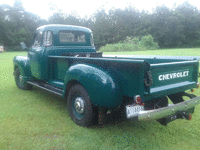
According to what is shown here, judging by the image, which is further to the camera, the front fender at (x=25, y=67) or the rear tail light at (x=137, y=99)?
the front fender at (x=25, y=67)


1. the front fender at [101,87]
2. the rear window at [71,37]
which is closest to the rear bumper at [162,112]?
the front fender at [101,87]

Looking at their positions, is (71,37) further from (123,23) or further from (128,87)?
(123,23)

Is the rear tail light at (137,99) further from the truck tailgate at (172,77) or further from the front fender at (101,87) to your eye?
the front fender at (101,87)

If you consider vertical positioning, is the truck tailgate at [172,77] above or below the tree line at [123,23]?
below

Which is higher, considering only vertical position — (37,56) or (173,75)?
(37,56)

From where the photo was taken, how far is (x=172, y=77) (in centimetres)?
270

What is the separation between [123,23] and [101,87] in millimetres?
48884

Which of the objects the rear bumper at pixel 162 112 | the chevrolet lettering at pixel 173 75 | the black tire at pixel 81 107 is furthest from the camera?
the black tire at pixel 81 107

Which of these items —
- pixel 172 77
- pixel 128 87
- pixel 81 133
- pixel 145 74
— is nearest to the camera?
pixel 145 74

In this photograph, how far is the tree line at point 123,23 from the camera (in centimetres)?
4169

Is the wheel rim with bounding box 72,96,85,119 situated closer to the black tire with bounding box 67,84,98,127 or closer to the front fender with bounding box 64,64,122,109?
the black tire with bounding box 67,84,98,127

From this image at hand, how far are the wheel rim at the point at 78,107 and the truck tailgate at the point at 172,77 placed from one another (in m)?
1.15

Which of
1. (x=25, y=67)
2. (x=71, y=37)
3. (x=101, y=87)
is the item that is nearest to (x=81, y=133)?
(x=101, y=87)

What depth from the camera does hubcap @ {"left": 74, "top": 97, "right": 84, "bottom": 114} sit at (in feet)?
9.69
